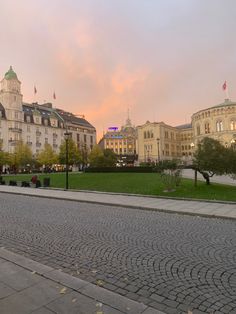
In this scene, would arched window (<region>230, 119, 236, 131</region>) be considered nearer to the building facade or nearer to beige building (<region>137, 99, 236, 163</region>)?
beige building (<region>137, 99, 236, 163</region>)

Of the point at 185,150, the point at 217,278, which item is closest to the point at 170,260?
the point at 217,278

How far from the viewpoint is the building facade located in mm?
91062

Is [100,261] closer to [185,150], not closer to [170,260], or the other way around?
[170,260]

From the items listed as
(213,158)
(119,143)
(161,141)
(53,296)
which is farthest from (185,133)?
(53,296)

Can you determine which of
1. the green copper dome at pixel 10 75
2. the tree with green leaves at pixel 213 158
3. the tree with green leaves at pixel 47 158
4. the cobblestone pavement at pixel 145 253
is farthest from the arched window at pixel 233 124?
the cobblestone pavement at pixel 145 253


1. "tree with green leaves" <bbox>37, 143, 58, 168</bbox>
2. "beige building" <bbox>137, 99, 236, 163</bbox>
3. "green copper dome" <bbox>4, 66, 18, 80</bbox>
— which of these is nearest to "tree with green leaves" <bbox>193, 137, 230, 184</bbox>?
"tree with green leaves" <bbox>37, 143, 58, 168</bbox>

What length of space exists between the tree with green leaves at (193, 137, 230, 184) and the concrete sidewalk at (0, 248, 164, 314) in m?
17.0

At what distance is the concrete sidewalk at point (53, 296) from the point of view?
380 cm

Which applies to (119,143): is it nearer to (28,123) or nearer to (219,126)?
(219,126)

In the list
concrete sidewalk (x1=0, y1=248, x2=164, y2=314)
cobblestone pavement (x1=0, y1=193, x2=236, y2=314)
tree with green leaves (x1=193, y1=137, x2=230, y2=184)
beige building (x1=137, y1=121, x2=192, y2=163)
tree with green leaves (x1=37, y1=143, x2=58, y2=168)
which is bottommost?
cobblestone pavement (x1=0, y1=193, x2=236, y2=314)

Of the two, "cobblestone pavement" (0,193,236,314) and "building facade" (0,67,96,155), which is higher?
"building facade" (0,67,96,155)

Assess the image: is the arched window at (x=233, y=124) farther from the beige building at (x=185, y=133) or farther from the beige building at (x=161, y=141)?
the beige building at (x=161, y=141)

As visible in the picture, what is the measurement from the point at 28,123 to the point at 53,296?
102 m

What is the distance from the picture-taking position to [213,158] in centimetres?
1991
